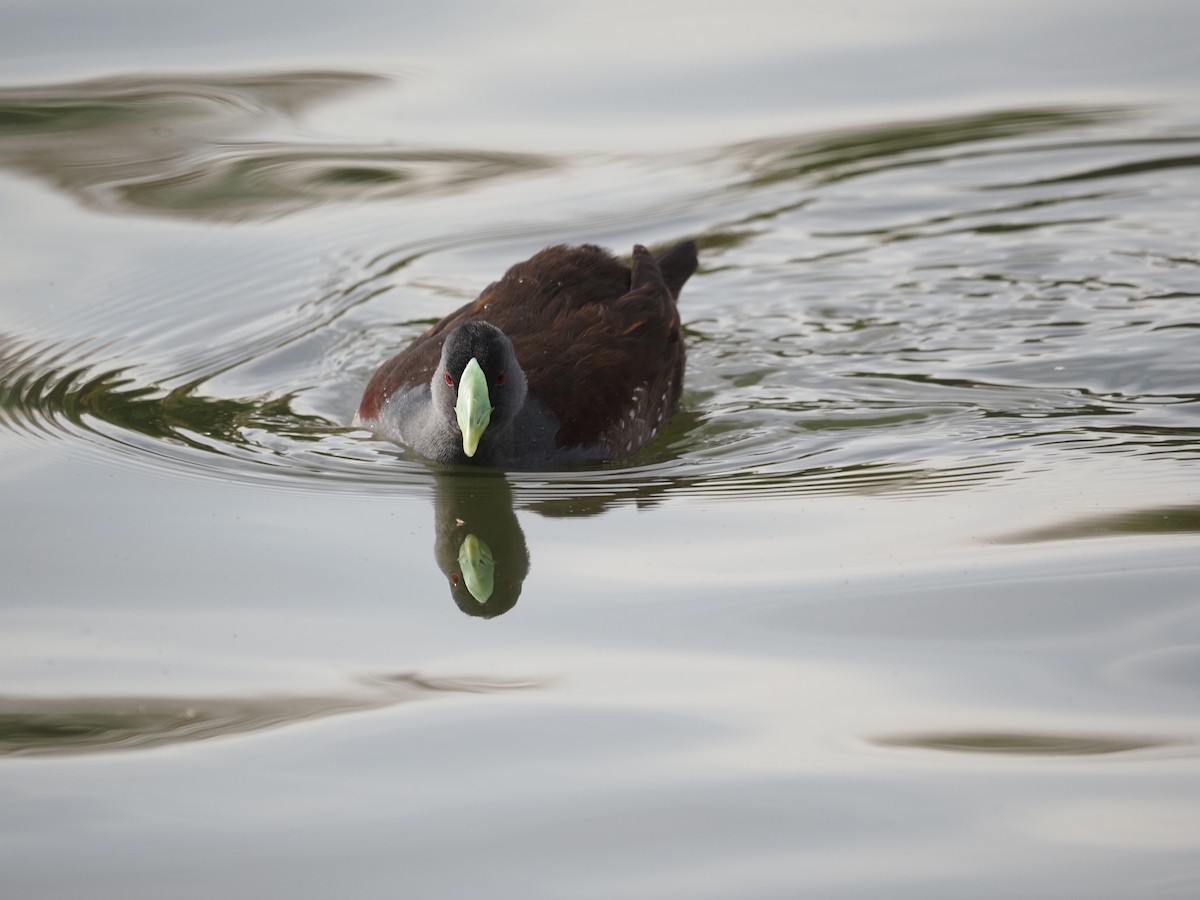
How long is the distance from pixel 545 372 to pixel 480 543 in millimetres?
1374

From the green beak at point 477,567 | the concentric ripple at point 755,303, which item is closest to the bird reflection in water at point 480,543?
the green beak at point 477,567

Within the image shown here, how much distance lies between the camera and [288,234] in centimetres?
1008

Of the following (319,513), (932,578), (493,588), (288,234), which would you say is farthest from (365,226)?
(932,578)

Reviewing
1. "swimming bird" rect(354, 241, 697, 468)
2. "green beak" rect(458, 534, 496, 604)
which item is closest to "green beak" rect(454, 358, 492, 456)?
"swimming bird" rect(354, 241, 697, 468)

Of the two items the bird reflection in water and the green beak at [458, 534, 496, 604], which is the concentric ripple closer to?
the bird reflection in water

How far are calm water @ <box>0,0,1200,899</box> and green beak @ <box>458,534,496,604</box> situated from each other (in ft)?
0.23

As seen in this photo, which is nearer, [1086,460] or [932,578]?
[932,578]

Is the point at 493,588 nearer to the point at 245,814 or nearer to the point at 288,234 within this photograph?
the point at 245,814

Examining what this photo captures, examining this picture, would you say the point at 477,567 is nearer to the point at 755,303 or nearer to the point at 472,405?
the point at 472,405

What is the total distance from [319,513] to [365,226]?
4492 mm

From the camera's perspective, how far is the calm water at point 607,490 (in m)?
4.03

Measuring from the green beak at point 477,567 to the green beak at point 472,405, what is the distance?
2.17 ft

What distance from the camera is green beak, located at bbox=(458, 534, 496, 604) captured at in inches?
219

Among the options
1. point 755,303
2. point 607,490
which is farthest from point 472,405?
point 755,303
